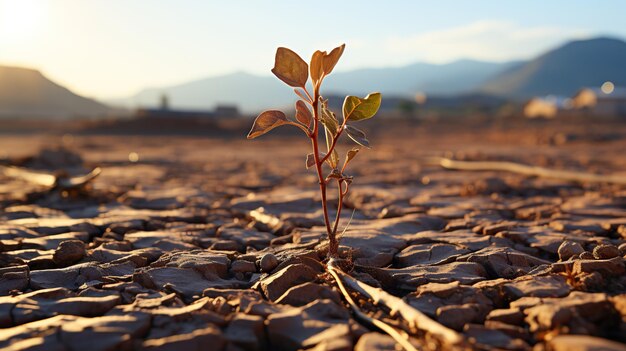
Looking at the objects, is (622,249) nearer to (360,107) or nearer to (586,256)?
(586,256)

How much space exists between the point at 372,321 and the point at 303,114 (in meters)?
0.66

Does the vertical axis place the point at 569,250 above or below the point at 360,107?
below

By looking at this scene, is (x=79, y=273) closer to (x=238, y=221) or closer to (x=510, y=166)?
(x=238, y=221)

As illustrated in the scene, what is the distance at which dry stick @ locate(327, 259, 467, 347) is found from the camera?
45.5 inches

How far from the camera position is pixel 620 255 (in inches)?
72.0

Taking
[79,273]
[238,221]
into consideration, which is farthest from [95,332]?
[238,221]

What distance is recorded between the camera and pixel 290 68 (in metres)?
1.54

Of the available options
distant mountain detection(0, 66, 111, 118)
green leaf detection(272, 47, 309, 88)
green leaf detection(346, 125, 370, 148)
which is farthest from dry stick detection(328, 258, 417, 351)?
distant mountain detection(0, 66, 111, 118)

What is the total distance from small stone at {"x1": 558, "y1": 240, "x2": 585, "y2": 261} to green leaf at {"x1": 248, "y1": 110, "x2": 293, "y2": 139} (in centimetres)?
117

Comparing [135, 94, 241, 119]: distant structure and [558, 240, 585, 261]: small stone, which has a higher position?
[135, 94, 241, 119]: distant structure

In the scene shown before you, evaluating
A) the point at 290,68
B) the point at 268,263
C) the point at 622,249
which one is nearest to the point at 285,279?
the point at 268,263

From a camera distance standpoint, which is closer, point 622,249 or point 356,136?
point 356,136

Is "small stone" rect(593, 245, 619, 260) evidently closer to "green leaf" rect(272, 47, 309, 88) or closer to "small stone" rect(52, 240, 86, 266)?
"green leaf" rect(272, 47, 309, 88)

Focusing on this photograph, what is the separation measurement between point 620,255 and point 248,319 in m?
1.33
